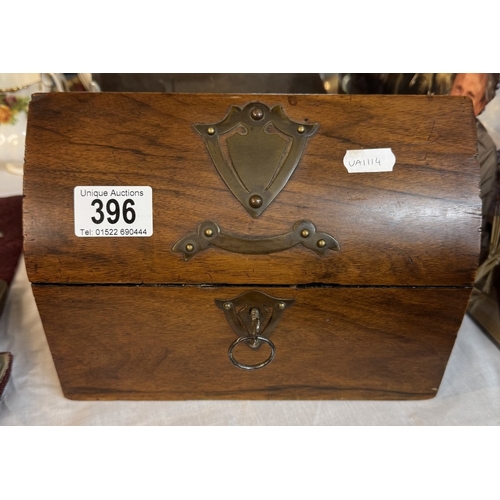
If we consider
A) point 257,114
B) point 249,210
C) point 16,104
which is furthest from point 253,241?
point 16,104

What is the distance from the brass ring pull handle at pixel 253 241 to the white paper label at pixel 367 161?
6.0 inches

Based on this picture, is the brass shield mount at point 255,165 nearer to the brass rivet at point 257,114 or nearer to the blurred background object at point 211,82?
the brass rivet at point 257,114

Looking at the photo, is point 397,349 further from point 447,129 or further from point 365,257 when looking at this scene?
point 447,129

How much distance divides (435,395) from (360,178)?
0.60 meters

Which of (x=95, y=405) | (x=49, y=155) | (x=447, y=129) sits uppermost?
(x=447, y=129)

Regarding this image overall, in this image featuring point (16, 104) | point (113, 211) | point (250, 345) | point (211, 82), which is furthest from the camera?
point (16, 104)

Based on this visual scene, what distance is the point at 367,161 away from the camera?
3.43 ft

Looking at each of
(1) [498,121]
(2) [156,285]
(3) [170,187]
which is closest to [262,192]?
(3) [170,187]

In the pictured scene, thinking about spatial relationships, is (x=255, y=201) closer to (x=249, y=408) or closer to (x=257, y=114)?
(x=257, y=114)

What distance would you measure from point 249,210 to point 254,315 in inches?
9.1

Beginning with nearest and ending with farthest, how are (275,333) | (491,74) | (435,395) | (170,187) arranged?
(170,187) → (275,333) → (435,395) → (491,74)

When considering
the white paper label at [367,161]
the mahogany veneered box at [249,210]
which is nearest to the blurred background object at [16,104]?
the mahogany veneered box at [249,210]

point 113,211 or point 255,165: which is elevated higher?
point 255,165

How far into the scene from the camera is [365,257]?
1040 mm
